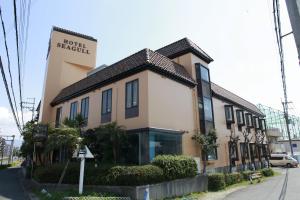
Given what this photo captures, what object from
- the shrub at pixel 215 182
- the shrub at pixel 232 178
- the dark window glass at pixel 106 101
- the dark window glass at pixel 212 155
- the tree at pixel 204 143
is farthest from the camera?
the dark window glass at pixel 212 155

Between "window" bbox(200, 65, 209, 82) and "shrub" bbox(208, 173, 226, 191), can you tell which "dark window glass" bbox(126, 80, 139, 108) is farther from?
"window" bbox(200, 65, 209, 82)

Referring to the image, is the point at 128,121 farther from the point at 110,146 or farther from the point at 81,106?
the point at 81,106

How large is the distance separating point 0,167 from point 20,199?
97.9 ft

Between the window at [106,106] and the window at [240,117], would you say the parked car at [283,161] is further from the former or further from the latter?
the window at [106,106]

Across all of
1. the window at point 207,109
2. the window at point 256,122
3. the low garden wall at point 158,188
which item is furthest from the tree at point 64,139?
the window at point 256,122

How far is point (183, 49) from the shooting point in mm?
19203

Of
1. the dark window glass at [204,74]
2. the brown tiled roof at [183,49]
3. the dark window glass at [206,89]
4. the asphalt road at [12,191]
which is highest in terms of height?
the brown tiled roof at [183,49]

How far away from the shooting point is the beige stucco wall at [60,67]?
2631 cm

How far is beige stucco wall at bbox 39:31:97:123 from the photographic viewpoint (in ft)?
86.3

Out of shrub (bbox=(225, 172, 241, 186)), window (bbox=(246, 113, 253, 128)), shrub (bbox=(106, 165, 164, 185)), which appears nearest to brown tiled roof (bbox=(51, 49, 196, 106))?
shrub (bbox=(106, 165, 164, 185))

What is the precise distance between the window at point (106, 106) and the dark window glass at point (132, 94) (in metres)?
2.16

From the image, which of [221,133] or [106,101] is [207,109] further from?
[106,101]

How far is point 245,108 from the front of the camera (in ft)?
97.7

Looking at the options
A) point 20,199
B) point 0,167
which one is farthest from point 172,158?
point 0,167
